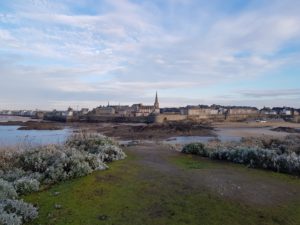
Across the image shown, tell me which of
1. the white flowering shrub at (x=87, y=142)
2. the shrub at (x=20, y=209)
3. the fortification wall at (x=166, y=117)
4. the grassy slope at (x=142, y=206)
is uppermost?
the white flowering shrub at (x=87, y=142)

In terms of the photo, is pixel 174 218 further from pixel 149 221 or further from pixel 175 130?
pixel 175 130

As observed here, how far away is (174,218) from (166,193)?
1275mm

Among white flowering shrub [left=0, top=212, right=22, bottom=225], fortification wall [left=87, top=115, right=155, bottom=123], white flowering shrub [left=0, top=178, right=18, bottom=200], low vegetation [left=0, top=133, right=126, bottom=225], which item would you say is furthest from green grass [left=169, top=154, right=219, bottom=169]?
fortification wall [left=87, top=115, right=155, bottom=123]

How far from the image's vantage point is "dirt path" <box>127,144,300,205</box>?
6688mm

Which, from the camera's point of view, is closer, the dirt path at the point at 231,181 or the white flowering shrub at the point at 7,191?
the white flowering shrub at the point at 7,191

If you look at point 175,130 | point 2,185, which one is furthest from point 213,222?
point 175,130

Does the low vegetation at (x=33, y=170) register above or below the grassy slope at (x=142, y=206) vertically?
above

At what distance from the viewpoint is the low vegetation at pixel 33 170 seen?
5.42 meters

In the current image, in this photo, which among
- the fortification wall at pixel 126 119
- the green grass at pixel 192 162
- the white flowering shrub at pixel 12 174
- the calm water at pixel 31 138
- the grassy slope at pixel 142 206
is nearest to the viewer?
the grassy slope at pixel 142 206

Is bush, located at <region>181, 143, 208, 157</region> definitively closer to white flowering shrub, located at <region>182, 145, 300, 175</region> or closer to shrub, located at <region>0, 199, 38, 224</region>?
white flowering shrub, located at <region>182, 145, 300, 175</region>

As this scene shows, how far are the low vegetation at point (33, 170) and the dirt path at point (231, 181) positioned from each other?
1441 millimetres

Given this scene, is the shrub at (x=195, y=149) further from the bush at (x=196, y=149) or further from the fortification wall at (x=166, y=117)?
the fortification wall at (x=166, y=117)

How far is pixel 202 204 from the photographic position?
613 cm

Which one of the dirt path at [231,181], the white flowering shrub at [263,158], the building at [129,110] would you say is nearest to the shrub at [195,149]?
the white flowering shrub at [263,158]
